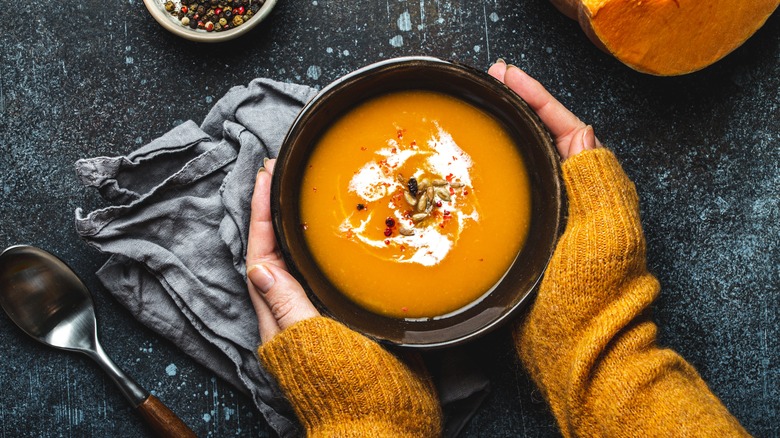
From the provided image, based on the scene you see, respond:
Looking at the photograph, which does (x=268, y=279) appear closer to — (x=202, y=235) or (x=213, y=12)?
(x=202, y=235)

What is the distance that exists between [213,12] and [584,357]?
1057 millimetres

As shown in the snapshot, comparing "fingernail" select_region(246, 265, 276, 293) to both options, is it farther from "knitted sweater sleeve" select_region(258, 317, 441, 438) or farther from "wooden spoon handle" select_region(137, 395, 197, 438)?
"wooden spoon handle" select_region(137, 395, 197, 438)

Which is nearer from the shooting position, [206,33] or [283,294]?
[283,294]

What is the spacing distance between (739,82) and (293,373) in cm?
117

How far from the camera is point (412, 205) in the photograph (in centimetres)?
127

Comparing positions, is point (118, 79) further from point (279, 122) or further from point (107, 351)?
point (107, 351)

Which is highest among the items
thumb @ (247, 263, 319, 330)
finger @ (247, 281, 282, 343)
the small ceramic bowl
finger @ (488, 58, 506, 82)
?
the small ceramic bowl

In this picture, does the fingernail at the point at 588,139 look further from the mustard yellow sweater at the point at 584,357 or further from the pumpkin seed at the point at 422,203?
the pumpkin seed at the point at 422,203

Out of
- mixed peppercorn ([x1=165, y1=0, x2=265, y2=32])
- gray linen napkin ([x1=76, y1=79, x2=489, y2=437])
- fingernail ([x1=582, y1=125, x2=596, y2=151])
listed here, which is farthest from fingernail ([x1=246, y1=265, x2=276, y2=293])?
fingernail ([x1=582, y1=125, x2=596, y2=151])

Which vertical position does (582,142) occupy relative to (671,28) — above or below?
below

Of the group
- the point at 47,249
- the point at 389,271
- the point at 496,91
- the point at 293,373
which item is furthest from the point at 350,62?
the point at 47,249

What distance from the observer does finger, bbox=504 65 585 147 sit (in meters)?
1.40

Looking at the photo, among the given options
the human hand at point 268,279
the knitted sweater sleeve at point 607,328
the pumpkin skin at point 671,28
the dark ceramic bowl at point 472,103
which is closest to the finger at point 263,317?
the human hand at point 268,279

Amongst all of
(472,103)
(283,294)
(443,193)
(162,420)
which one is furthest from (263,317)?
(472,103)
